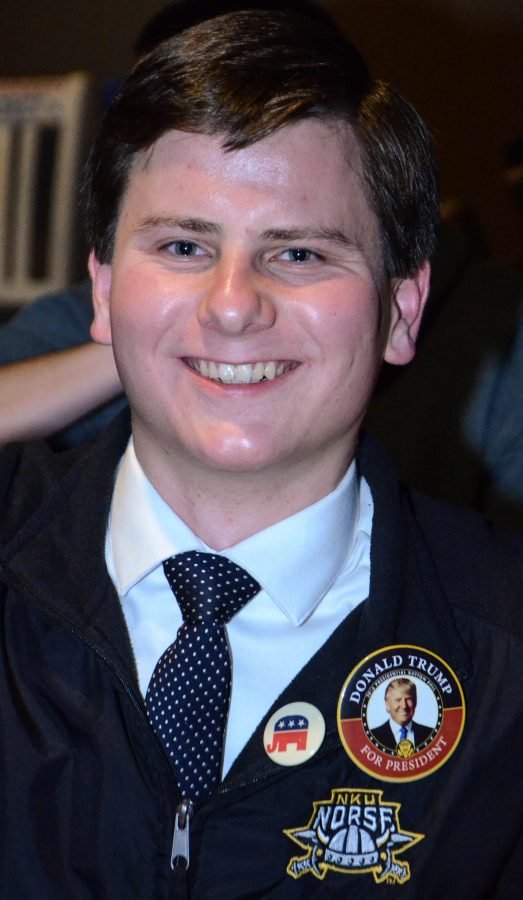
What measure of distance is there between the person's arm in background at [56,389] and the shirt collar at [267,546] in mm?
415

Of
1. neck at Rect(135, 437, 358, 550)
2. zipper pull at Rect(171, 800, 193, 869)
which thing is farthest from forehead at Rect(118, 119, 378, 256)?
zipper pull at Rect(171, 800, 193, 869)

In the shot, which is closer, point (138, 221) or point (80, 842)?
point (80, 842)

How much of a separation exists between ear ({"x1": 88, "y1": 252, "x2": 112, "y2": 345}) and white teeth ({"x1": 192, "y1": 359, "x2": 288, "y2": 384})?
0.67ft

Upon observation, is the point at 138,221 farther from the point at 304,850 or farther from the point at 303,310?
the point at 304,850

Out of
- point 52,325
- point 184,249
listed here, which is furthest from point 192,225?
point 52,325

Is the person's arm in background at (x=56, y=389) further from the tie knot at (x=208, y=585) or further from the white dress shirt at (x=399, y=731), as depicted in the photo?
the white dress shirt at (x=399, y=731)

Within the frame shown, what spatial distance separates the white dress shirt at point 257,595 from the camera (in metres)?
1.57

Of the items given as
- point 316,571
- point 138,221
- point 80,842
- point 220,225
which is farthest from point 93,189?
point 80,842

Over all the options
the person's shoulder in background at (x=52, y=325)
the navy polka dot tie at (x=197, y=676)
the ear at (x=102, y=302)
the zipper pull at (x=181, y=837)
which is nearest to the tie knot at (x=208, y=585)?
the navy polka dot tie at (x=197, y=676)

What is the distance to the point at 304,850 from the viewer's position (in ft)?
4.87

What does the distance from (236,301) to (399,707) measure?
52cm

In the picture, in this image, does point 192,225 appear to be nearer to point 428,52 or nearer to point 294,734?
point 294,734

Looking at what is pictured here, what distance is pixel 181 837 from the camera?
1427 mm

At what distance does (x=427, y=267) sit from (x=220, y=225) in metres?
0.38
